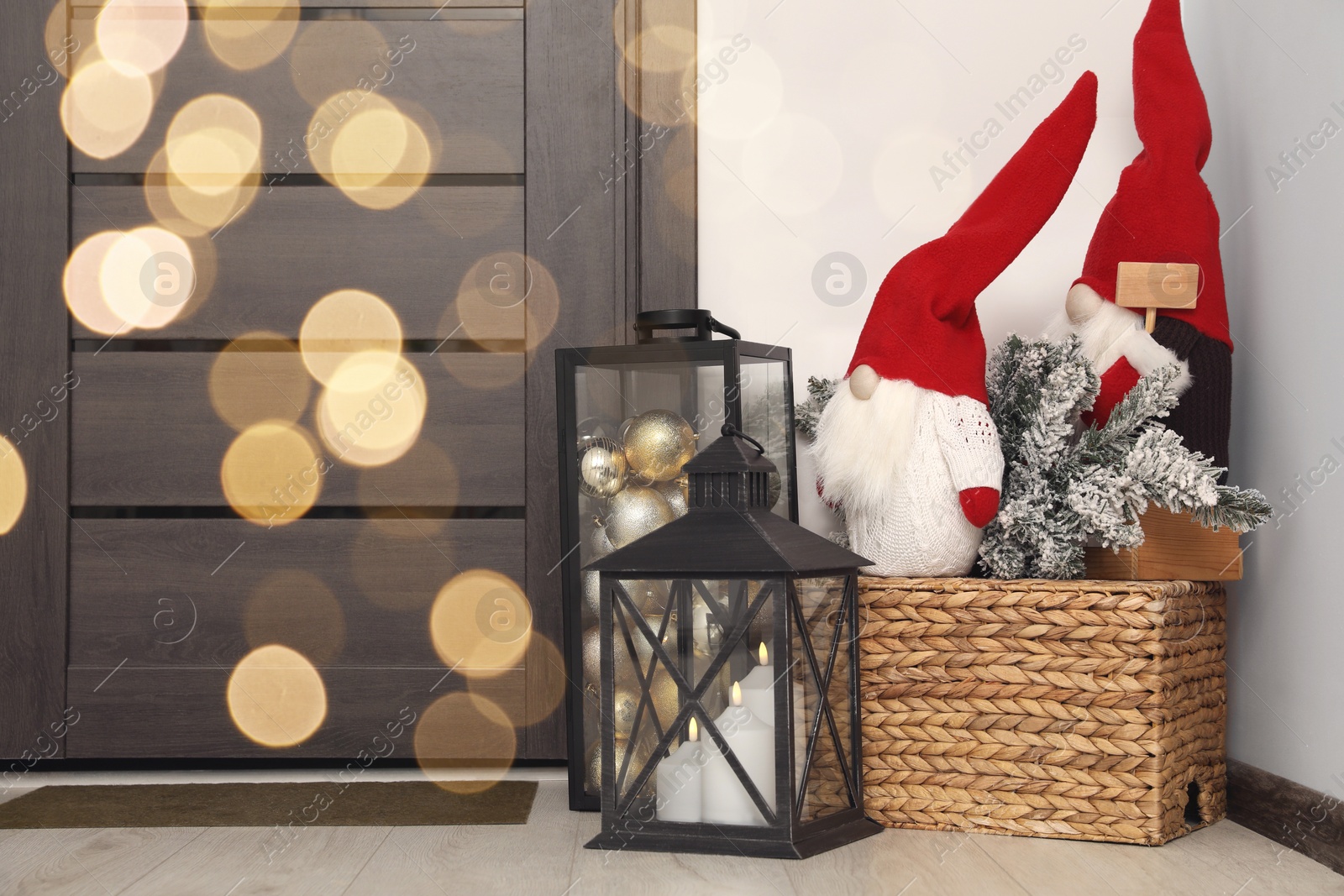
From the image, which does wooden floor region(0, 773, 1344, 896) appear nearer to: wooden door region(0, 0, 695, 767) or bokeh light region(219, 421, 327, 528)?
wooden door region(0, 0, 695, 767)

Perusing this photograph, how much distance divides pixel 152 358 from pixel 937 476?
3.67ft

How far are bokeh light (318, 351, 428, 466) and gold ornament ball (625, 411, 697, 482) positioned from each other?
1.37 feet

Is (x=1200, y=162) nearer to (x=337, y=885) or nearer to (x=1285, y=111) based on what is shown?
(x=1285, y=111)

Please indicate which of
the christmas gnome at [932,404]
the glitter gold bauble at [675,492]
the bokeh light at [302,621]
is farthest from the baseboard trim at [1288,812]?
the bokeh light at [302,621]

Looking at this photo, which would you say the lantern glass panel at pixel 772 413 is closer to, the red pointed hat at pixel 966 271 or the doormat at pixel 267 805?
the red pointed hat at pixel 966 271

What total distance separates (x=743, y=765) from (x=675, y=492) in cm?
34

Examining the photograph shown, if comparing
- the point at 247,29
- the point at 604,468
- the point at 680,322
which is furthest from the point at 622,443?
the point at 247,29

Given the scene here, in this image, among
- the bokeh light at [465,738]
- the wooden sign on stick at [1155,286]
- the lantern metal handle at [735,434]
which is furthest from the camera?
the bokeh light at [465,738]

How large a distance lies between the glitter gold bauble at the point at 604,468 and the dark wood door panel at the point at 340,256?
1.08 ft

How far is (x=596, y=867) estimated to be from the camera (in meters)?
0.92

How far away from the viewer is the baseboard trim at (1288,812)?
0.92 metres

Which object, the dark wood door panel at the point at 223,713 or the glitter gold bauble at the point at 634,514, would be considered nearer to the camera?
the glitter gold bauble at the point at 634,514

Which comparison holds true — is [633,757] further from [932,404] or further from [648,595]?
[932,404]

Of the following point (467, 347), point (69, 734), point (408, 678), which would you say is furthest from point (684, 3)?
point (69, 734)
